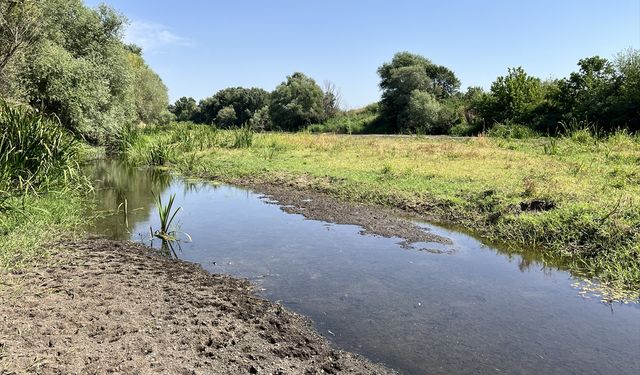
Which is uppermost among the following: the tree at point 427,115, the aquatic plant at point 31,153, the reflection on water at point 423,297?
the tree at point 427,115

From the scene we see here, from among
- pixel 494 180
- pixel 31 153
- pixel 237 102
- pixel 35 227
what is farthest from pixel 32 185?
pixel 237 102

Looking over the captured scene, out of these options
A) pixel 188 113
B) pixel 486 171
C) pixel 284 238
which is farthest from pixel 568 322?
pixel 188 113

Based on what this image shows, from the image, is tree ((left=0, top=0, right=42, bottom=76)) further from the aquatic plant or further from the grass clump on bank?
the grass clump on bank

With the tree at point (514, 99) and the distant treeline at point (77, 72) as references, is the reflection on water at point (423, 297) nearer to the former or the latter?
the distant treeline at point (77, 72)

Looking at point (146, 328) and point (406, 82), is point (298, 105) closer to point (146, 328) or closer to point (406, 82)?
point (406, 82)

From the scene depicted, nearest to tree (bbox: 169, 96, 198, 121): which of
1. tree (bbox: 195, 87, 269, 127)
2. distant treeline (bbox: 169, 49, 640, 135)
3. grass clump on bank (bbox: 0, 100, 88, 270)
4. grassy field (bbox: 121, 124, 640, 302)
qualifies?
tree (bbox: 195, 87, 269, 127)

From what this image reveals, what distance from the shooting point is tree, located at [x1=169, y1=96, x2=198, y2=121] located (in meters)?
99.7

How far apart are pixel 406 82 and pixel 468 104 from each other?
6080 millimetres

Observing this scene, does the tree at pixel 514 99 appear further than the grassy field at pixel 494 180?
Yes

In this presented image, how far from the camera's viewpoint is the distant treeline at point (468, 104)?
27938mm

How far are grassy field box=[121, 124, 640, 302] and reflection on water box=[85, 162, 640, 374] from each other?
0.86 meters

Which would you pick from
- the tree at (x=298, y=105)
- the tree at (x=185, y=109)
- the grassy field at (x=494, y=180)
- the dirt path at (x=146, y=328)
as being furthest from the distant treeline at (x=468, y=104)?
the tree at (x=185, y=109)

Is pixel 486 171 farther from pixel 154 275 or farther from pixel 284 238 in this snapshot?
pixel 154 275

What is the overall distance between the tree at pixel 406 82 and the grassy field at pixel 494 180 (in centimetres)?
1996
